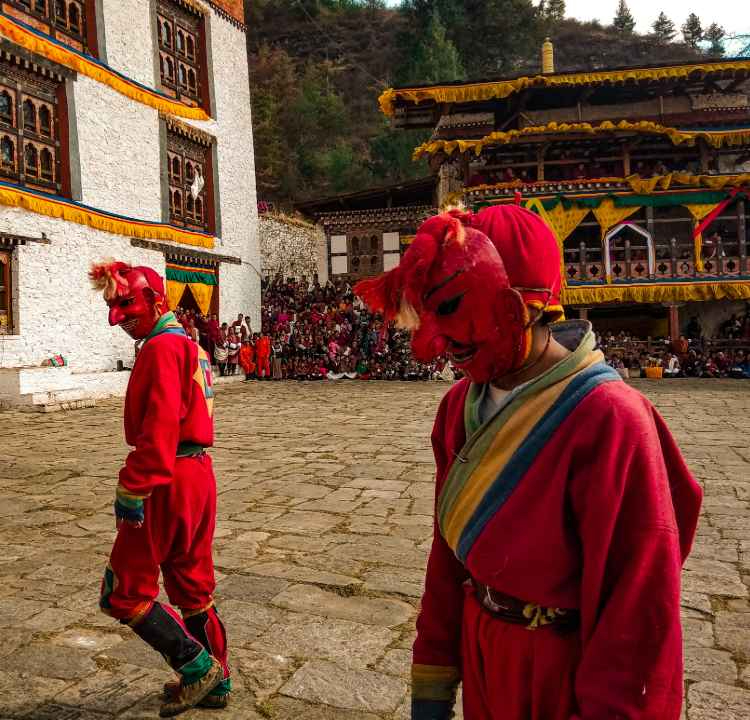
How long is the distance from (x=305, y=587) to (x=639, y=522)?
295 cm

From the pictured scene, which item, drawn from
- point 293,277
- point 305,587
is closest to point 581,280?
point 293,277

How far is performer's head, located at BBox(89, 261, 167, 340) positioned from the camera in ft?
9.02

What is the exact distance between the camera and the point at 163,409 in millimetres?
2545

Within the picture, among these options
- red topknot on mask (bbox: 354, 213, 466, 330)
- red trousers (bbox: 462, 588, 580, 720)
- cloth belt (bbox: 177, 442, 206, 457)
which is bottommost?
red trousers (bbox: 462, 588, 580, 720)

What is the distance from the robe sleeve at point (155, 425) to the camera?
2457 millimetres

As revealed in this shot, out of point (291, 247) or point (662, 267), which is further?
point (291, 247)

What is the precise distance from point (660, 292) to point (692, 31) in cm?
4540

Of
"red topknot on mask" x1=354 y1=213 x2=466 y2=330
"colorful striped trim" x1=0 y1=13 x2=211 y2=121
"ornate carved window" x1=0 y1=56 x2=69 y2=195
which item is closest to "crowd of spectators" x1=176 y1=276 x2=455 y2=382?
"ornate carved window" x1=0 y1=56 x2=69 y2=195

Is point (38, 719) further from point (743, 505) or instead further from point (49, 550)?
point (743, 505)

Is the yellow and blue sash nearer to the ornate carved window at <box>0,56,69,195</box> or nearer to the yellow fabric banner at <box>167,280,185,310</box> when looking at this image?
the ornate carved window at <box>0,56,69,195</box>

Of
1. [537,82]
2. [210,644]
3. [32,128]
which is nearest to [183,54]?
[32,128]

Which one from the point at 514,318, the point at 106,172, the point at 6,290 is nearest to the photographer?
the point at 514,318

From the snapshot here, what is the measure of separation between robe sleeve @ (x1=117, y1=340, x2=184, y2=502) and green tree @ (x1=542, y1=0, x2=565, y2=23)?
168 ft

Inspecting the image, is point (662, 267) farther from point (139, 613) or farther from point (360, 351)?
point (139, 613)
